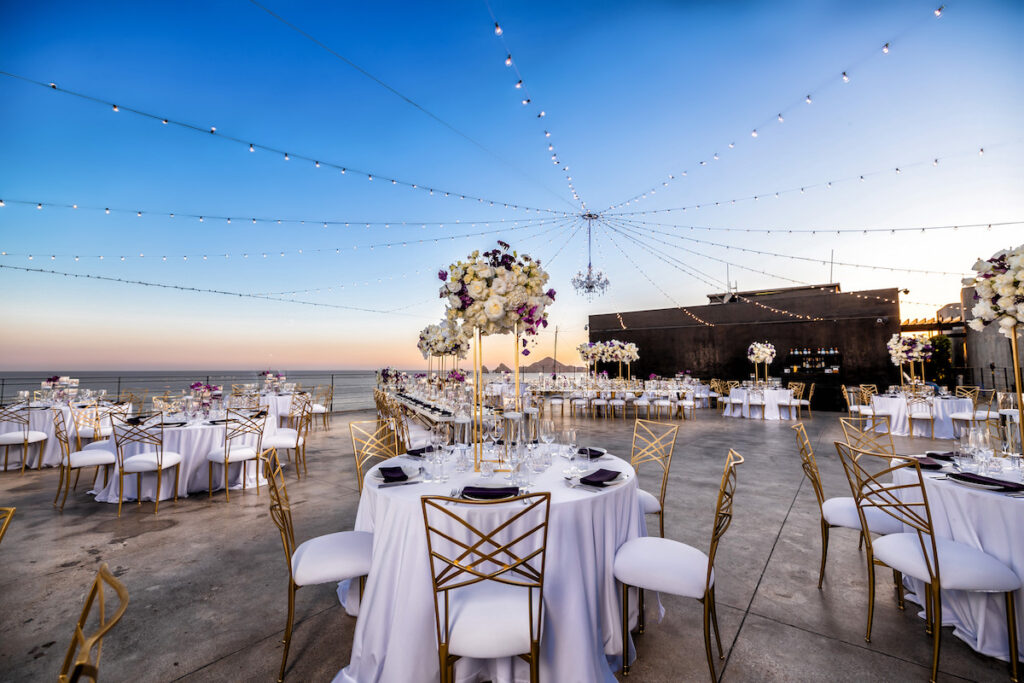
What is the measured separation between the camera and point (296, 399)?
8.47m

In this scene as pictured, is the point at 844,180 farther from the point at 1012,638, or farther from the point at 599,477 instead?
the point at 599,477

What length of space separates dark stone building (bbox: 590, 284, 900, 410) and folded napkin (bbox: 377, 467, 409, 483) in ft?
51.5

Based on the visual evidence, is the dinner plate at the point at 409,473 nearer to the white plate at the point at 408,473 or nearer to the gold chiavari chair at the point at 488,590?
the white plate at the point at 408,473

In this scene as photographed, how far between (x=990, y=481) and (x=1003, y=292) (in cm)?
128

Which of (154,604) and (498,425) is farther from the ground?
(498,425)

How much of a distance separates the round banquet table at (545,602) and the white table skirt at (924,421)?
Result: 8725 millimetres

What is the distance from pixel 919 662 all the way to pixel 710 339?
1512 cm

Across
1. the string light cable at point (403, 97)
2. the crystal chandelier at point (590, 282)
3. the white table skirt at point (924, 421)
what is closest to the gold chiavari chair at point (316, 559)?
the string light cable at point (403, 97)

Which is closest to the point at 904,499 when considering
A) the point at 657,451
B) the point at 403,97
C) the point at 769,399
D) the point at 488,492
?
the point at 657,451

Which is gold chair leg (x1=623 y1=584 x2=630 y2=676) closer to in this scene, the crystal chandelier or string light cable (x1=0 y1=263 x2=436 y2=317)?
string light cable (x1=0 y1=263 x2=436 y2=317)

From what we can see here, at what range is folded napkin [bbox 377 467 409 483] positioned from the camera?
220cm

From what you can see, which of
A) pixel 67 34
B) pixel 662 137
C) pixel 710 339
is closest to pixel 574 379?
pixel 710 339

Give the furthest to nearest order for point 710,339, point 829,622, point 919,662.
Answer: point 710,339
point 829,622
point 919,662

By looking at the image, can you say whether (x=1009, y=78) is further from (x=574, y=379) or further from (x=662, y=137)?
(x=574, y=379)
